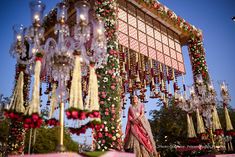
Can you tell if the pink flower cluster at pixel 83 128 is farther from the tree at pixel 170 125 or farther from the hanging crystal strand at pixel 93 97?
the tree at pixel 170 125

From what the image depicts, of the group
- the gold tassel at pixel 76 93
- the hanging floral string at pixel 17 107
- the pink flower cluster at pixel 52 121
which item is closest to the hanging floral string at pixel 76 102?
the gold tassel at pixel 76 93

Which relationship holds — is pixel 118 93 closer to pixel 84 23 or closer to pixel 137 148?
pixel 137 148

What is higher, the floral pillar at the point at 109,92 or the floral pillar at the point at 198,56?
the floral pillar at the point at 198,56

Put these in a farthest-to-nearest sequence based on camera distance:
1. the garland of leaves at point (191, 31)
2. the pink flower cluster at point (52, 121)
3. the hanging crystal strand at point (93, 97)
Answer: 1. the garland of leaves at point (191, 31)
2. the pink flower cluster at point (52, 121)
3. the hanging crystal strand at point (93, 97)

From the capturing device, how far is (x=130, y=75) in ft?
47.7

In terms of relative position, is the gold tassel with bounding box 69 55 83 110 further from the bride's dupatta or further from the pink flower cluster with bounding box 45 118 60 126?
the bride's dupatta

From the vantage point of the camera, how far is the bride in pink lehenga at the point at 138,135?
836cm

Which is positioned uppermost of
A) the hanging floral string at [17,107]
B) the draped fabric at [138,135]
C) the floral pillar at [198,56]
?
the floral pillar at [198,56]

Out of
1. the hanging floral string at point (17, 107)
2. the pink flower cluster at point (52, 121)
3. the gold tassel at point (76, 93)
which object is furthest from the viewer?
the pink flower cluster at point (52, 121)

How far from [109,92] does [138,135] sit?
84.2 inches

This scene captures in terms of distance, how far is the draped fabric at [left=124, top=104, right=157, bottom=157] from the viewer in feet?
27.4

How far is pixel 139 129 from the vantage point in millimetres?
8727

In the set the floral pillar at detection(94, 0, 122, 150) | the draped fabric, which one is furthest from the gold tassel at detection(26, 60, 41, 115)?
the draped fabric

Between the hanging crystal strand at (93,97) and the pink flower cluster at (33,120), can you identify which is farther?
the hanging crystal strand at (93,97)
